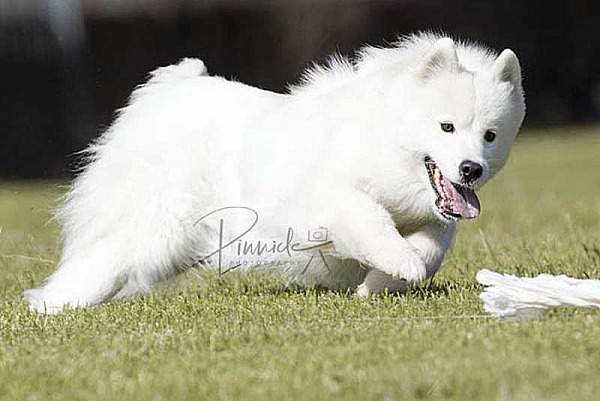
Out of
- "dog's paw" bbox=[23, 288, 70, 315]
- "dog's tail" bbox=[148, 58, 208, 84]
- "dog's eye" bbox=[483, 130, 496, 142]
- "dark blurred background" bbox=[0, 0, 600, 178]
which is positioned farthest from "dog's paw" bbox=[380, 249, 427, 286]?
"dark blurred background" bbox=[0, 0, 600, 178]

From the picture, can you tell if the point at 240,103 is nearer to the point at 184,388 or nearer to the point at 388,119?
the point at 388,119

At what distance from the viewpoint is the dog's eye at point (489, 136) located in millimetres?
5742

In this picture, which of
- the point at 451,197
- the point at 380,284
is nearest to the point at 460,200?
the point at 451,197

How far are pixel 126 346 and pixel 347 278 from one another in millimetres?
1838

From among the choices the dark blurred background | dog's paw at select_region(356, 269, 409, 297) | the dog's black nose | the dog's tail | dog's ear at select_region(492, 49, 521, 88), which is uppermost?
dog's ear at select_region(492, 49, 521, 88)

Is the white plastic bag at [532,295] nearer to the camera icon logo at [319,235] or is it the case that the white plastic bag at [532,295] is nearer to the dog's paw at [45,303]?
the camera icon logo at [319,235]

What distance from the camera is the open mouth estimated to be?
5777 millimetres

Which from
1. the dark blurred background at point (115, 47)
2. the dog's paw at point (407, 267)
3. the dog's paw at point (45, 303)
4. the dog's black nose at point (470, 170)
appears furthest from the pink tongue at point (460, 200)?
the dark blurred background at point (115, 47)

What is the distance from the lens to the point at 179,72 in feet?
23.6

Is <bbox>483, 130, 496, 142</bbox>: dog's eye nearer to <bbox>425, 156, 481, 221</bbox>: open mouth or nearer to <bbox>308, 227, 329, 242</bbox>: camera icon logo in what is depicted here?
<bbox>425, 156, 481, 221</bbox>: open mouth

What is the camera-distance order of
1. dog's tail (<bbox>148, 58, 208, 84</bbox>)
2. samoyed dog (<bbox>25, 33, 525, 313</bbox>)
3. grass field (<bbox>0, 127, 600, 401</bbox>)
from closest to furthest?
1. grass field (<bbox>0, 127, 600, 401</bbox>)
2. samoyed dog (<bbox>25, 33, 525, 313</bbox>)
3. dog's tail (<bbox>148, 58, 208, 84</bbox>)

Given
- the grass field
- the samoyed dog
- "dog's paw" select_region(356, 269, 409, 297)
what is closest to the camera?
the grass field

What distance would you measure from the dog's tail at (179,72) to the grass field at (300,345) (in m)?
1.14

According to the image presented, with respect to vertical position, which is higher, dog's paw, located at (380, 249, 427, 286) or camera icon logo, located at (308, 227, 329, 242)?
dog's paw, located at (380, 249, 427, 286)
